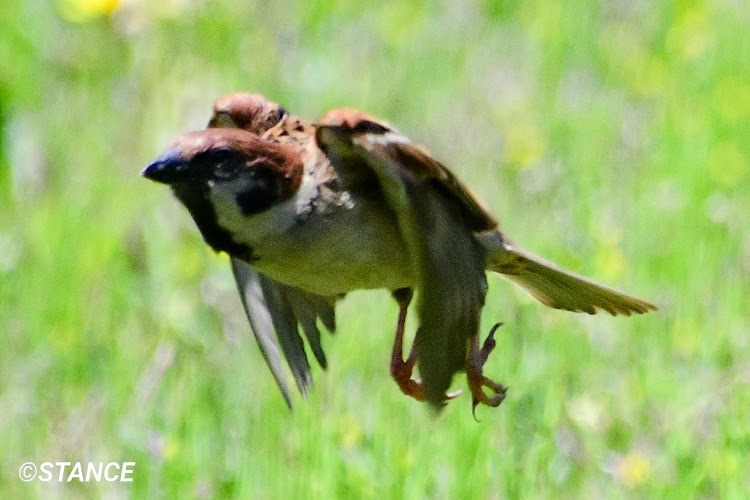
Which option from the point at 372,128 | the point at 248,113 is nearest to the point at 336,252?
Answer: the point at 372,128

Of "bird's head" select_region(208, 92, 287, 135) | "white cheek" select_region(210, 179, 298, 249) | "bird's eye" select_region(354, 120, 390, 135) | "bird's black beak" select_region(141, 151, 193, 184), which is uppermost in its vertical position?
"bird's eye" select_region(354, 120, 390, 135)

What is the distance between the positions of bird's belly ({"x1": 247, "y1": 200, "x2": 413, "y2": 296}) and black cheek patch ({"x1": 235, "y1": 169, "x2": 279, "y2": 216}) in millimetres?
69

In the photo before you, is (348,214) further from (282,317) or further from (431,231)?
(282,317)

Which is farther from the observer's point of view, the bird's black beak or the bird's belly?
the bird's belly

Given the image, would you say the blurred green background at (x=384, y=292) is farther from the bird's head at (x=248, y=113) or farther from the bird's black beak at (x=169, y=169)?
the bird's black beak at (x=169, y=169)

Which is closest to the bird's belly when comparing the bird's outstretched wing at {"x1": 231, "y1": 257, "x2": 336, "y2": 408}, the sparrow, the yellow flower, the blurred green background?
the sparrow

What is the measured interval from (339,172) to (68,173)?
277 cm

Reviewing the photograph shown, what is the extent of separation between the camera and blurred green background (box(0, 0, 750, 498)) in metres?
3.84

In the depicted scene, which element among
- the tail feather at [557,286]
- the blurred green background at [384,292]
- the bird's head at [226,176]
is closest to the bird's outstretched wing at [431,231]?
the bird's head at [226,176]

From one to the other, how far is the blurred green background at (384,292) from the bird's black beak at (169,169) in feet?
3.18

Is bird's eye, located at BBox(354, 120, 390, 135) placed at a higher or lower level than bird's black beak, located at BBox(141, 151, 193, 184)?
higher

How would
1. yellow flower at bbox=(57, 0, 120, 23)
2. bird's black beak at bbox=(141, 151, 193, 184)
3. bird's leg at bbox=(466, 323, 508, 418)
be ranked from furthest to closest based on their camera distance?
yellow flower at bbox=(57, 0, 120, 23)
bird's leg at bbox=(466, 323, 508, 418)
bird's black beak at bbox=(141, 151, 193, 184)

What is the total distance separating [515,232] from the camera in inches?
205

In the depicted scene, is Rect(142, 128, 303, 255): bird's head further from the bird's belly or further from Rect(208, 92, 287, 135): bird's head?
Rect(208, 92, 287, 135): bird's head
